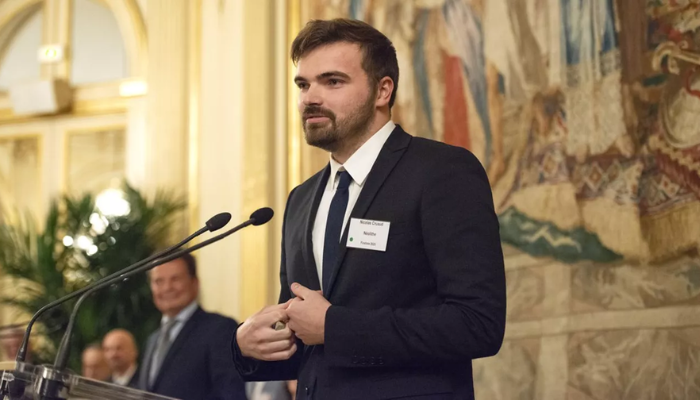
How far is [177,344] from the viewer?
4762mm

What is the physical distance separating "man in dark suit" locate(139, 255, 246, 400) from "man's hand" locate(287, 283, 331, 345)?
237cm

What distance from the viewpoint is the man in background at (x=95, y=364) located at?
19.8ft

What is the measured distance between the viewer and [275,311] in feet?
7.26

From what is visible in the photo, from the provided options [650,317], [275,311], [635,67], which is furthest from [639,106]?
[275,311]

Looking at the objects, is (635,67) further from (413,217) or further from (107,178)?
(107,178)

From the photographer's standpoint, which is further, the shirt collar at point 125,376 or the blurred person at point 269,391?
the shirt collar at point 125,376

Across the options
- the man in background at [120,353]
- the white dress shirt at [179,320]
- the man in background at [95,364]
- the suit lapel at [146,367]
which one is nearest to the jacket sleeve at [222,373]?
the white dress shirt at [179,320]

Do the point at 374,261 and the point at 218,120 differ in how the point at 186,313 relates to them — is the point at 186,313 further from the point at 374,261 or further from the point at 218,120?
the point at 374,261

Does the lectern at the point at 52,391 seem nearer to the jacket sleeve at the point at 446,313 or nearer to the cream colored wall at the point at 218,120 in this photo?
the jacket sleeve at the point at 446,313

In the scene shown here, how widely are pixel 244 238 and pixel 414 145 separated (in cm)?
442

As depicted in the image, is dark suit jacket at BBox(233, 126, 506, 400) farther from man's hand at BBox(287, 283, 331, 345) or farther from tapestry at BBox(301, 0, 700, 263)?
tapestry at BBox(301, 0, 700, 263)

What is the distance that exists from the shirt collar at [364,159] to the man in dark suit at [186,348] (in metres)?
2.30

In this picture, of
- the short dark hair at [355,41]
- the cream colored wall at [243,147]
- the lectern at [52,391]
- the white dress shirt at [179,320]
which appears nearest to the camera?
the lectern at [52,391]

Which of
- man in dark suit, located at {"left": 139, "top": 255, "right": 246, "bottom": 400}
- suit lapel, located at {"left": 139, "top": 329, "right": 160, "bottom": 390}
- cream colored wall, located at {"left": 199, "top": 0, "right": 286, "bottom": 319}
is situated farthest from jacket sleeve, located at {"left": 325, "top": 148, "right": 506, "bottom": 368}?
cream colored wall, located at {"left": 199, "top": 0, "right": 286, "bottom": 319}
